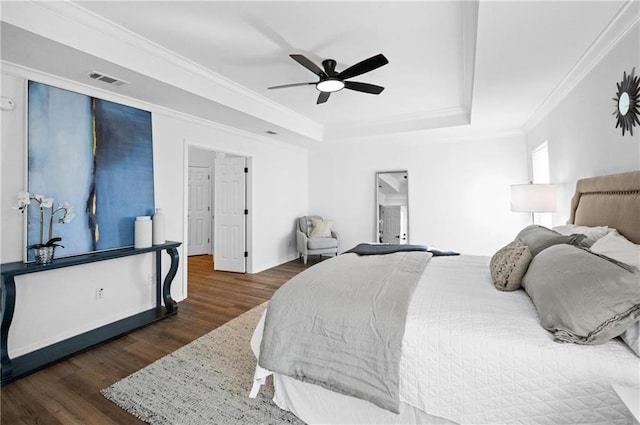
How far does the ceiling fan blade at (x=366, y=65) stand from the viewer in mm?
2338

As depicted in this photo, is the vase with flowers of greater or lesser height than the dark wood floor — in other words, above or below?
above

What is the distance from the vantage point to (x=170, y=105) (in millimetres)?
3357

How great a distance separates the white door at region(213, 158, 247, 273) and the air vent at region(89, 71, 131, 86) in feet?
7.89

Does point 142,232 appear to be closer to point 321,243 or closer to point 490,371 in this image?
point 321,243

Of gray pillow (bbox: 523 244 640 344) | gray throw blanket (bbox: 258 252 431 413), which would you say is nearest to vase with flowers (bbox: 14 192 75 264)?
gray throw blanket (bbox: 258 252 431 413)

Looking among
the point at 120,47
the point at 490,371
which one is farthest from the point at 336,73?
the point at 490,371

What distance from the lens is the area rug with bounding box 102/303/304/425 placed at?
67.3 inches

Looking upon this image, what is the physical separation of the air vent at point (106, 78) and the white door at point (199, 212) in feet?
13.9

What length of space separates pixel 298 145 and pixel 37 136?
13.1 ft

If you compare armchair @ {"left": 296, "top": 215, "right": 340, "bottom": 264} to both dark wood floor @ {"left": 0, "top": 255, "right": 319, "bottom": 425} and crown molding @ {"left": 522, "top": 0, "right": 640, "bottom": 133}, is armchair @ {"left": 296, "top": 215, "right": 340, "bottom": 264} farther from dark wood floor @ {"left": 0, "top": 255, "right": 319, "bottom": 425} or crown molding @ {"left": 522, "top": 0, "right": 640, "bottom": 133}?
crown molding @ {"left": 522, "top": 0, "right": 640, "bottom": 133}

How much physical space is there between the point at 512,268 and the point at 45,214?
370cm

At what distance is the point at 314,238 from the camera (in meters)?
5.59

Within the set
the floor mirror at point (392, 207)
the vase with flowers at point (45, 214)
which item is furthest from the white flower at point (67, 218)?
the floor mirror at point (392, 207)

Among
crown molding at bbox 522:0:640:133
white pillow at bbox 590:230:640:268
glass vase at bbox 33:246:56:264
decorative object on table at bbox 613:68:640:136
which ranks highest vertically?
crown molding at bbox 522:0:640:133
